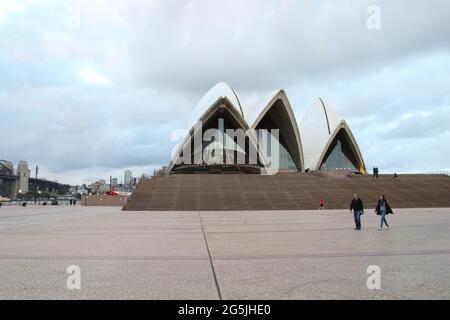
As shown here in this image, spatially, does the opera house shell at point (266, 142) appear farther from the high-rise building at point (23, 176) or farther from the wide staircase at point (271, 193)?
the high-rise building at point (23, 176)

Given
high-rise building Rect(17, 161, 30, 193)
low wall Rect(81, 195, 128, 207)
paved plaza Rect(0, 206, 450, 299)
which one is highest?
high-rise building Rect(17, 161, 30, 193)

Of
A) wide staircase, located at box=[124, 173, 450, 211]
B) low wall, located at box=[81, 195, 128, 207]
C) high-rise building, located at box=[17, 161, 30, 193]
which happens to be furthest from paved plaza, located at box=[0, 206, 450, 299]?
high-rise building, located at box=[17, 161, 30, 193]

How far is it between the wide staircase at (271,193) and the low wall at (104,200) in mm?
8209

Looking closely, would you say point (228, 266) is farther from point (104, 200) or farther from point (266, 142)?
point (266, 142)

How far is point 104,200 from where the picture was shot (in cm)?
3981

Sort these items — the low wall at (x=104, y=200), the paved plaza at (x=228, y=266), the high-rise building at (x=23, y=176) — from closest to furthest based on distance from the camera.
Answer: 1. the paved plaza at (x=228, y=266)
2. the low wall at (x=104, y=200)
3. the high-rise building at (x=23, y=176)

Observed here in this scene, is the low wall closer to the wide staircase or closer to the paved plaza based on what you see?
the wide staircase

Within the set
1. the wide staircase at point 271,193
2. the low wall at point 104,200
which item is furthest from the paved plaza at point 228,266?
the low wall at point 104,200

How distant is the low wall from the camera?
128 feet

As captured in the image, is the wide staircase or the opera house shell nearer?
the wide staircase

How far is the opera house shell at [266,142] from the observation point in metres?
46.2

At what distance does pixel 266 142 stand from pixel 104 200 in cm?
2164

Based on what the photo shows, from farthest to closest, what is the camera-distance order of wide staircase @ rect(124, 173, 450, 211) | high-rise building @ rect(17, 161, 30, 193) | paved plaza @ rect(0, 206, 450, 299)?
high-rise building @ rect(17, 161, 30, 193)
wide staircase @ rect(124, 173, 450, 211)
paved plaza @ rect(0, 206, 450, 299)

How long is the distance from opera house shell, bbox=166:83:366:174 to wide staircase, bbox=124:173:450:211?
549 inches
